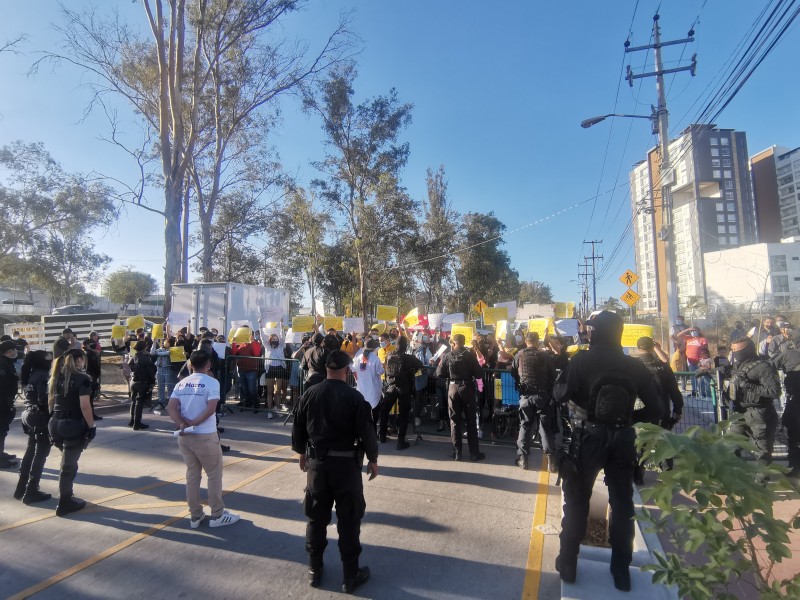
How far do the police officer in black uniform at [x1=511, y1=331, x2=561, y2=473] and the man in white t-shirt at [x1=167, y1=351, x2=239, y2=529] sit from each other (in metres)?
3.86

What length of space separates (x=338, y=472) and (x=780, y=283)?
76.4 m

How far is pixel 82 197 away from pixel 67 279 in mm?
13171

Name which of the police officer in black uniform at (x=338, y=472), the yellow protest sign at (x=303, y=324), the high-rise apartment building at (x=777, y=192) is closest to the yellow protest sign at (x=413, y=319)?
the yellow protest sign at (x=303, y=324)

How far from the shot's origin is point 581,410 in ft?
11.1

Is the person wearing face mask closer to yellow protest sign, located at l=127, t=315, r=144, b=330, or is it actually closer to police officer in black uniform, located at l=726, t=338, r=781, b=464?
police officer in black uniform, located at l=726, t=338, r=781, b=464

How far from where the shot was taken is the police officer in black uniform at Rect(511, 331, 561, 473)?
6129mm

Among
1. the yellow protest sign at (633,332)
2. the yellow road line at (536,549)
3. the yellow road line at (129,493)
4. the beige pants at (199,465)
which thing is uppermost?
the yellow protest sign at (633,332)

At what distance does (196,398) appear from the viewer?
179 inches

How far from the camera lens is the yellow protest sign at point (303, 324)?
36.3 ft

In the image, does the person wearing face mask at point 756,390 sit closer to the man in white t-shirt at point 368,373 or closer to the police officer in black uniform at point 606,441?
the police officer in black uniform at point 606,441

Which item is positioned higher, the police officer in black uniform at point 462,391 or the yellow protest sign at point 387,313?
the yellow protest sign at point 387,313

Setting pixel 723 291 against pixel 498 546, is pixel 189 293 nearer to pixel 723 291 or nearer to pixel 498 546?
pixel 498 546

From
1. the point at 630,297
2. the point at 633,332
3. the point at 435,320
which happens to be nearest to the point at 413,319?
the point at 435,320

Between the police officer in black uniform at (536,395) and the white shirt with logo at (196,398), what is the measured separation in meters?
3.94
